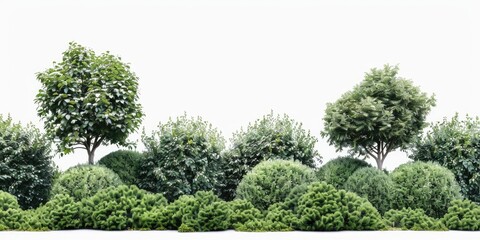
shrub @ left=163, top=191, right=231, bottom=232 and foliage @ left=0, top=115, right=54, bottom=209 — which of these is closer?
shrub @ left=163, top=191, right=231, bottom=232

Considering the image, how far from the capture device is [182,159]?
59.0ft

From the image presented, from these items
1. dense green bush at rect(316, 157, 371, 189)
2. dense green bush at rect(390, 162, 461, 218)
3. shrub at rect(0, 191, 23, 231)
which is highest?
dense green bush at rect(316, 157, 371, 189)

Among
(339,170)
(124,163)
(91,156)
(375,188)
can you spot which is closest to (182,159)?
(124,163)

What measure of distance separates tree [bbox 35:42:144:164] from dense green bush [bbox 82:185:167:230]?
2.71m

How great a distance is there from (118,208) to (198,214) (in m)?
2.13

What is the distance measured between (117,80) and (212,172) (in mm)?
4037

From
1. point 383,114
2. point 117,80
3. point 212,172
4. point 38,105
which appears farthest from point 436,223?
point 38,105

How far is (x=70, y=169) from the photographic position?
56.7ft

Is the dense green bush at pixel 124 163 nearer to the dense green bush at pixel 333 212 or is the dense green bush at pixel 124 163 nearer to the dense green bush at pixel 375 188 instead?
the dense green bush at pixel 333 212

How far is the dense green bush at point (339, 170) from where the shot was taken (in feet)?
58.0

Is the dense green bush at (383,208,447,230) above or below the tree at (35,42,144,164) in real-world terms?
below

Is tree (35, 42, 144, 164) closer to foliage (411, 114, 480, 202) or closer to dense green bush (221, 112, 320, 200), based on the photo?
dense green bush (221, 112, 320, 200)

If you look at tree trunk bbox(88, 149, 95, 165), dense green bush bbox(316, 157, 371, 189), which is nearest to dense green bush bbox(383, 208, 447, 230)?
dense green bush bbox(316, 157, 371, 189)

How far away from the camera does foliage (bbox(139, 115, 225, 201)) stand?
18000 millimetres
